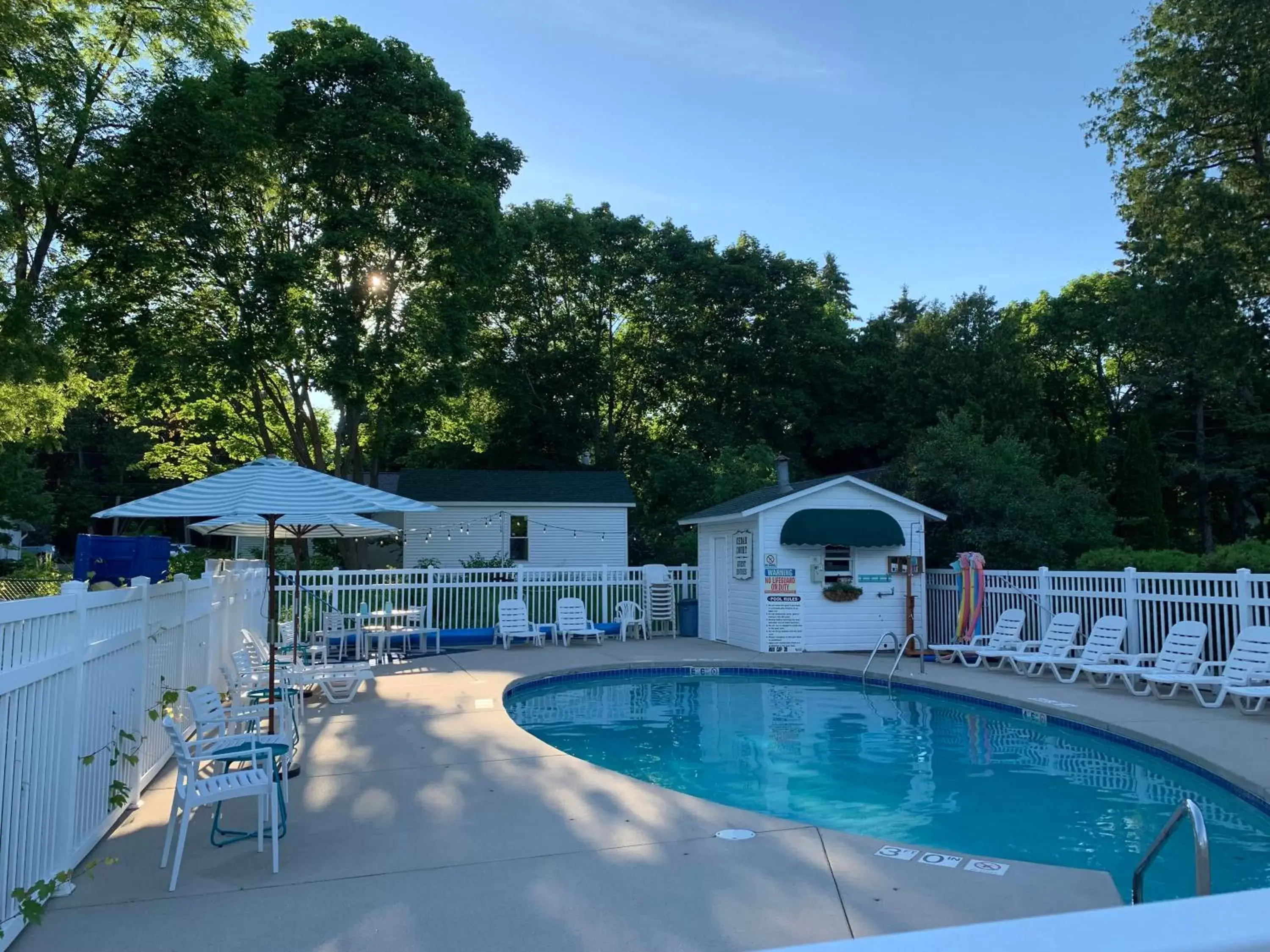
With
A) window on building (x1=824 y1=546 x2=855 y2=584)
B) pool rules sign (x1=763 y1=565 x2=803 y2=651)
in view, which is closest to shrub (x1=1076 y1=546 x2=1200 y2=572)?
window on building (x1=824 y1=546 x2=855 y2=584)

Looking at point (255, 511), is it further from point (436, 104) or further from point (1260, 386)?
point (1260, 386)

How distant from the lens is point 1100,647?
1185 centimetres

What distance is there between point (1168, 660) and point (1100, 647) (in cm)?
111

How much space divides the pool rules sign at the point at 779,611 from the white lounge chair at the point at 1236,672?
6020 millimetres

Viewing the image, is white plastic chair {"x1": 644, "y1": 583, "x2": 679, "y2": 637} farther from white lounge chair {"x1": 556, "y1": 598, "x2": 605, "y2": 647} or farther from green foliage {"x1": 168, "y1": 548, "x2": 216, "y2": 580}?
green foliage {"x1": 168, "y1": 548, "x2": 216, "y2": 580}

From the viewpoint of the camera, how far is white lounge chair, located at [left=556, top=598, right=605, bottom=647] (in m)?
16.7

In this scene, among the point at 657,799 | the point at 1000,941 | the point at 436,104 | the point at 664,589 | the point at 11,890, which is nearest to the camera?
the point at 1000,941

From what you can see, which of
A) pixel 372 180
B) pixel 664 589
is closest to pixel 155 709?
pixel 664 589

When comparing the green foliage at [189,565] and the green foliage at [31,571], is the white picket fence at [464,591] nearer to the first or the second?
the green foliage at [189,565]

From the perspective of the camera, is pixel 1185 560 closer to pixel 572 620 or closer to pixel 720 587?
pixel 720 587

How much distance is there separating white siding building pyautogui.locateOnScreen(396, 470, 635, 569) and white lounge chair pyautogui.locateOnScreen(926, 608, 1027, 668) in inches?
A: 499

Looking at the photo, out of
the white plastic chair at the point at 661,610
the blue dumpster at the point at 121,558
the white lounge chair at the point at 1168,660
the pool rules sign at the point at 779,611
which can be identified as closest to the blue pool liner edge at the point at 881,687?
the pool rules sign at the point at 779,611

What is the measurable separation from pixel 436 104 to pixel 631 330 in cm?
1404

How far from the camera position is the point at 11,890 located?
12.6 ft
